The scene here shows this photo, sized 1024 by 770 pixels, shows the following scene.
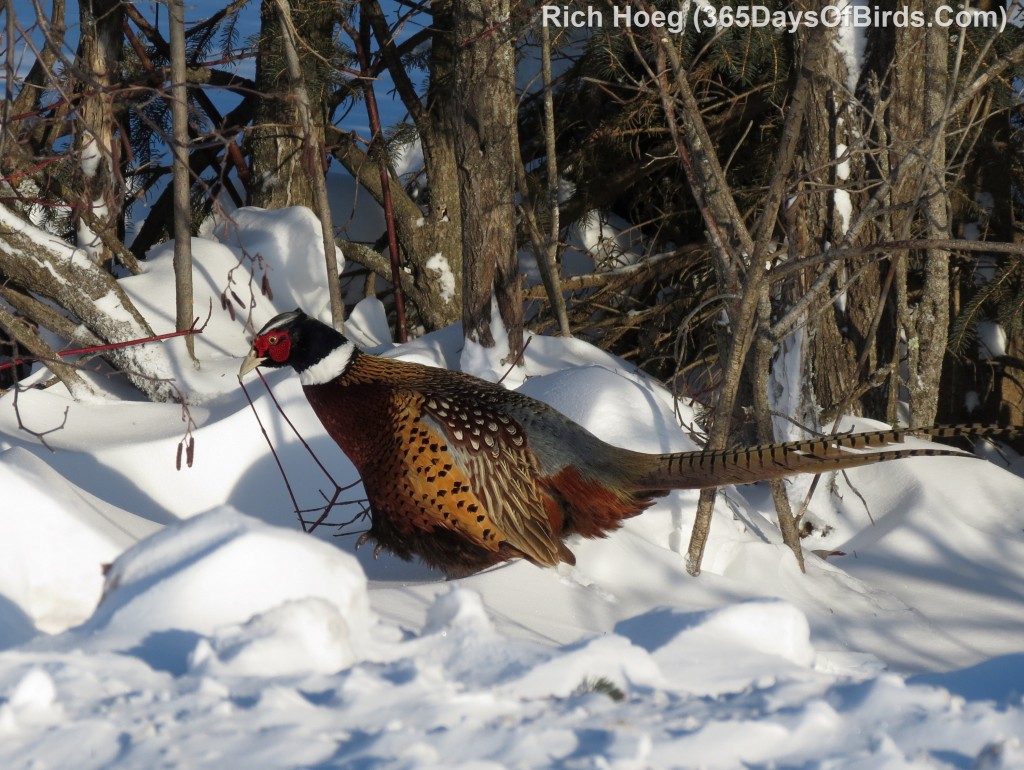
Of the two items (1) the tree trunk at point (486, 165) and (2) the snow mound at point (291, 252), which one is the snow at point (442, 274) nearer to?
(2) the snow mound at point (291, 252)

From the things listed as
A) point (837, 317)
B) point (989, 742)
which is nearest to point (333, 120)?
point (837, 317)

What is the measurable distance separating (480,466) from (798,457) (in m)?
0.89

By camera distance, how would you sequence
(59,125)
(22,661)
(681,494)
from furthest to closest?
(59,125), (681,494), (22,661)

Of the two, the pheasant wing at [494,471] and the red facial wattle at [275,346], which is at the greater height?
the red facial wattle at [275,346]

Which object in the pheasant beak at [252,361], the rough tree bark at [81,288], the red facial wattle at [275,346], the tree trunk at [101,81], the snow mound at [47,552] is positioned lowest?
the snow mound at [47,552]

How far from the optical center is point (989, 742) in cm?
151

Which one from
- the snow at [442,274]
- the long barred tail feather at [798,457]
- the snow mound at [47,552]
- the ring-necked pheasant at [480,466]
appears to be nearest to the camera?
the snow mound at [47,552]

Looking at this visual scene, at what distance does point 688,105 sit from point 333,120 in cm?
302

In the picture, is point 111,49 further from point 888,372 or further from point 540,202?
point 888,372

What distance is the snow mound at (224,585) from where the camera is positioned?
174cm

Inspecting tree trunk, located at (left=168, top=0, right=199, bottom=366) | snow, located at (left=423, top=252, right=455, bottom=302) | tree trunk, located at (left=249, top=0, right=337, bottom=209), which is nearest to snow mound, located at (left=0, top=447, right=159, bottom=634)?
tree trunk, located at (left=168, top=0, right=199, bottom=366)

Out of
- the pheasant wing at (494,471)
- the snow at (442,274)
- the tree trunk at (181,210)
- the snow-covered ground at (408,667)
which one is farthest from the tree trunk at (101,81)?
the snow-covered ground at (408,667)

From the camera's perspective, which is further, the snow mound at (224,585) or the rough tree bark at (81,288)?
the rough tree bark at (81,288)

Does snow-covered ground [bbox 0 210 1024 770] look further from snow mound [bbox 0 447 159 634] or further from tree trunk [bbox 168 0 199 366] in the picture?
tree trunk [bbox 168 0 199 366]
